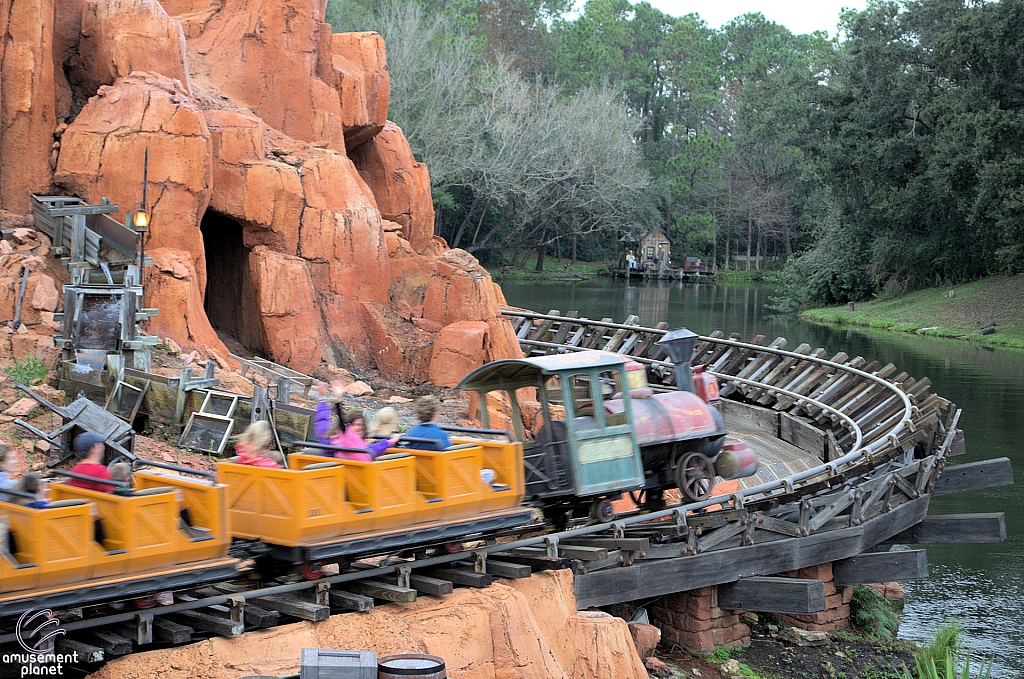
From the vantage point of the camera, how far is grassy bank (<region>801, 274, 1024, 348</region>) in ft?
159

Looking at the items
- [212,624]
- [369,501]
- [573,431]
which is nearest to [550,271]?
[573,431]

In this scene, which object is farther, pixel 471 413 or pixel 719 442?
pixel 471 413

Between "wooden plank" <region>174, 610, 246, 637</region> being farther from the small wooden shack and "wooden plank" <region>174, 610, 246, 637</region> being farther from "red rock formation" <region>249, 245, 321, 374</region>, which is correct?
the small wooden shack

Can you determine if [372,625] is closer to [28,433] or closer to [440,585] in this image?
[440,585]

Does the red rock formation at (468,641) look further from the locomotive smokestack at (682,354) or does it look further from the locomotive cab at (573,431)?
the locomotive smokestack at (682,354)

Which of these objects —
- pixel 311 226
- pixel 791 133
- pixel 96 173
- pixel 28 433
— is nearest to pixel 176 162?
pixel 96 173

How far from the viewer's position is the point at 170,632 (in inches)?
361

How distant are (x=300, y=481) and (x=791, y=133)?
181 feet

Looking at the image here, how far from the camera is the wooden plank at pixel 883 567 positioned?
51.7ft

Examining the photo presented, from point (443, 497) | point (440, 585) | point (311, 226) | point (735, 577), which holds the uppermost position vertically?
point (311, 226)

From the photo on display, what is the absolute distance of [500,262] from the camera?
77438 millimetres

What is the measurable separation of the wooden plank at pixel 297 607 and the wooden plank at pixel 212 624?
484 mm
